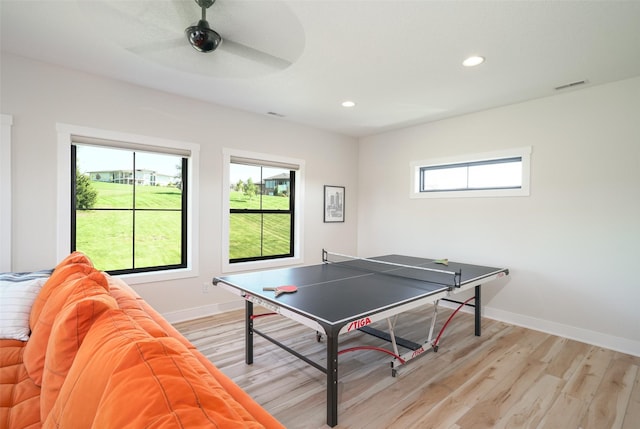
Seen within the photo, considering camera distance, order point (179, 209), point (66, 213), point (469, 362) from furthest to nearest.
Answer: point (179, 209)
point (66, 213)
point (469, 362)

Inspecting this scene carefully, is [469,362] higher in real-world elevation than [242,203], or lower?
lower

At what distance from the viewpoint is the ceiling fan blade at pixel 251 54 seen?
2.10 meters

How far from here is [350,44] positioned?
249 centimetres

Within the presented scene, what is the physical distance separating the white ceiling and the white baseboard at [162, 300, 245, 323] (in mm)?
2564

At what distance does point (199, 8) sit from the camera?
197cm

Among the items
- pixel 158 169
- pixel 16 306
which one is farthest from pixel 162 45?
pixel 158 169

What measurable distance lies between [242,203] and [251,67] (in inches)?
85.4

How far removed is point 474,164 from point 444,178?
1.52 ft

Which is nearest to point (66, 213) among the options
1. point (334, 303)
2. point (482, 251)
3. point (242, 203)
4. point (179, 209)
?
point (179, 209)

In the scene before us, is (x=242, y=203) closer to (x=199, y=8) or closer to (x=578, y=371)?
(x=199, y=8)

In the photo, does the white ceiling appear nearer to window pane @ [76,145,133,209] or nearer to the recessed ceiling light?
the recessed ceiling light

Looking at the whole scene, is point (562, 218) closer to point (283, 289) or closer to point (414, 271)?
point (414, 271)

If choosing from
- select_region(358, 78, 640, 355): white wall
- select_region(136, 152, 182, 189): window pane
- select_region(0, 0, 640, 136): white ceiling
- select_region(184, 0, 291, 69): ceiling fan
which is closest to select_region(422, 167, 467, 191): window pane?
select_region(358, 78, 640, 355): white wall

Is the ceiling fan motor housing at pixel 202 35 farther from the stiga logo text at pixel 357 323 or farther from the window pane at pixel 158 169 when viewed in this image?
the window pane at pixel 158 169
